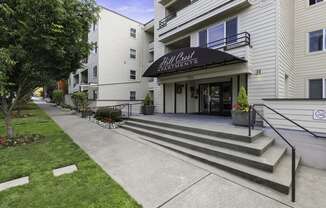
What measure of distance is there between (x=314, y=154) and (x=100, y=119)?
35.4ft

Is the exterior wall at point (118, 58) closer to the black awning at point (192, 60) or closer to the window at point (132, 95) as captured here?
the window at point (132, 95)

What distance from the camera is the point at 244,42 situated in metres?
7.94

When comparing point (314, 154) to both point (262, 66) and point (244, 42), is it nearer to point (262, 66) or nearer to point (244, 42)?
point (262, 66)

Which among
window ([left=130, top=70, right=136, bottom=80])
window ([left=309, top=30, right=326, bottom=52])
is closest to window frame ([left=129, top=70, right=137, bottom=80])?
window ([left=130, top=70, right=136, bottom=80])

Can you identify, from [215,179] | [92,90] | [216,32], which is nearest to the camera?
[215,179]

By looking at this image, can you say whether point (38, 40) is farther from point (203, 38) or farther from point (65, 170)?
point (203, 38)

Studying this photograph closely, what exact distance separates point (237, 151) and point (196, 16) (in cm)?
828

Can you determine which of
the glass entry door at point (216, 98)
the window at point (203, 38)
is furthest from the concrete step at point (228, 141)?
the window at point (203, 38)

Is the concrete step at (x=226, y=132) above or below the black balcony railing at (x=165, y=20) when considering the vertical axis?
below

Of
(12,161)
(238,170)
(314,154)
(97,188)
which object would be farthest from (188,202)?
(12,161)

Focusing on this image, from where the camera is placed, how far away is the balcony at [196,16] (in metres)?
8.47

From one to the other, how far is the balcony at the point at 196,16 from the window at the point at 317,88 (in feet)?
18.9

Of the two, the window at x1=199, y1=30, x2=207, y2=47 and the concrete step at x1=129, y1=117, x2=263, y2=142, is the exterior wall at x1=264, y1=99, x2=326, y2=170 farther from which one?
the window at x1=199, y1=30, x2=207, y2=47

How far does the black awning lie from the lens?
7389mm
